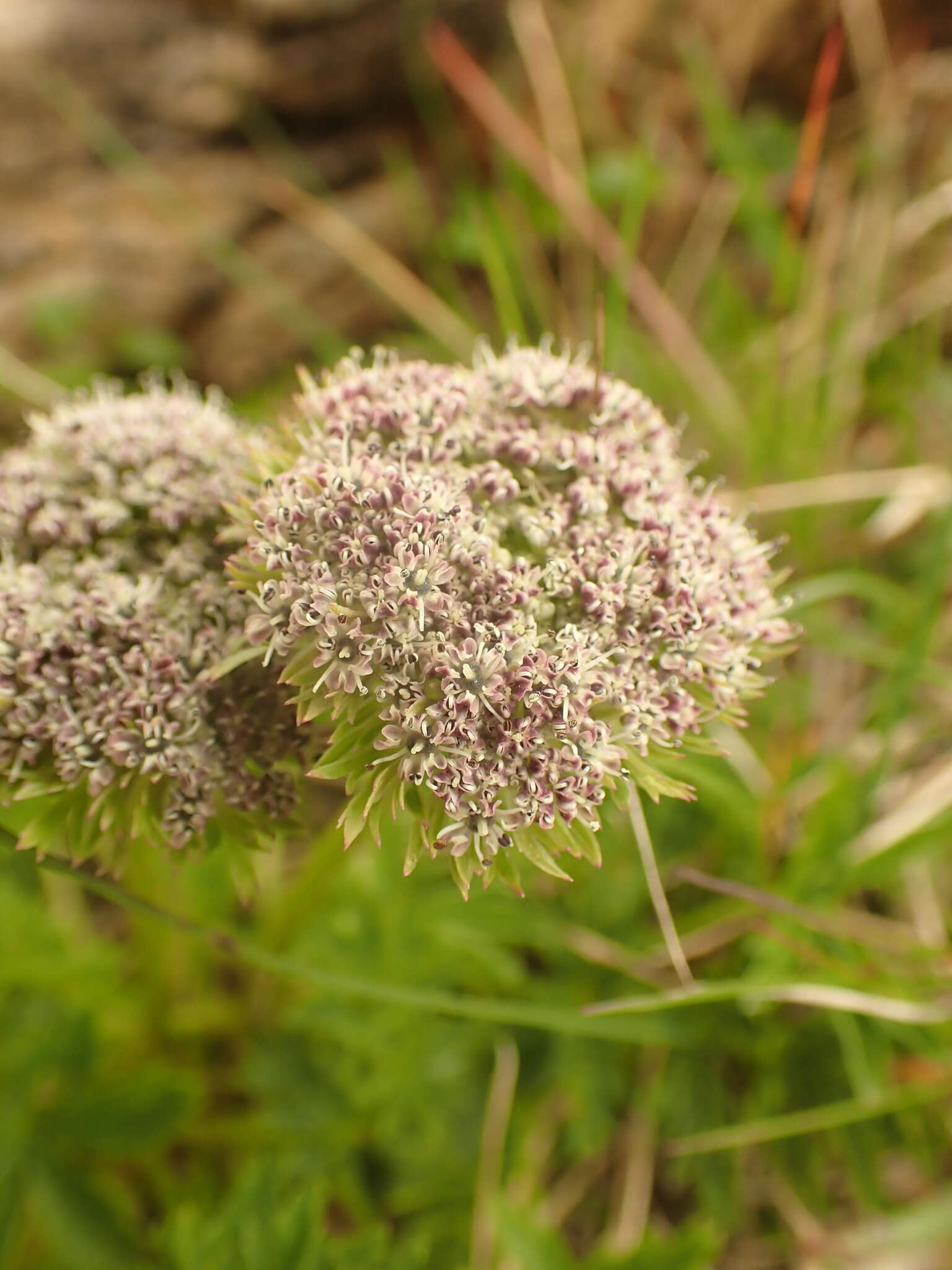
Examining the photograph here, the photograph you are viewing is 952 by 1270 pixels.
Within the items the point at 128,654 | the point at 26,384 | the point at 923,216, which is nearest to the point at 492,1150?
the point at 128,654

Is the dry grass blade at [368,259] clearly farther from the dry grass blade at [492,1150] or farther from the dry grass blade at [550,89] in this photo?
the dry grass blade at [492,1150]

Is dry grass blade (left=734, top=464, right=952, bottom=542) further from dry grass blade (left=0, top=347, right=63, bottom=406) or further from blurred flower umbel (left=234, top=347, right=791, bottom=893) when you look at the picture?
dry grass blade (left=0, top=347, right=63, bottom=406)

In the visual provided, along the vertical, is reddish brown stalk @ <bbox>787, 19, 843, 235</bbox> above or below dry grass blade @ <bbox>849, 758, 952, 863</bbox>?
above

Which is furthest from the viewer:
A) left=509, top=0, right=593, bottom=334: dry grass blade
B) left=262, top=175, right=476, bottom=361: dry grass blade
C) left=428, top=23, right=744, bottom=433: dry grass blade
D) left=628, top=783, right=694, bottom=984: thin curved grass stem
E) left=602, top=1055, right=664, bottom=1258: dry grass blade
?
left=509, top=0, right=593, bottom=334: dry grass blade

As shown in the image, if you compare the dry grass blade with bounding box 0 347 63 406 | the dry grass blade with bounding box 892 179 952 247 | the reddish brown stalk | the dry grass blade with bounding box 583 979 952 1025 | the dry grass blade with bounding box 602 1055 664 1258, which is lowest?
the dry grass blade with bounding box 602 1055 664 1258

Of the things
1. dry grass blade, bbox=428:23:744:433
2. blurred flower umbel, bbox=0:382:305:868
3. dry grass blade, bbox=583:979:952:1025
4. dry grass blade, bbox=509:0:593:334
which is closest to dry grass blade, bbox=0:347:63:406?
blurred flower umbel, bbox=0:382:305:868

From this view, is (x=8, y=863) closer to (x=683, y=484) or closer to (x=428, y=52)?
(x=683, y=484)
